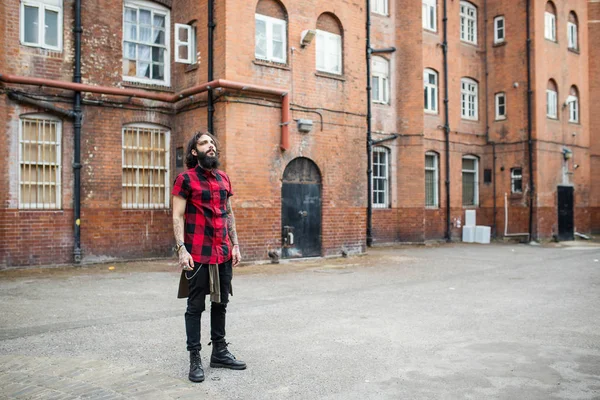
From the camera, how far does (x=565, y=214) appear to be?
23.6 meters

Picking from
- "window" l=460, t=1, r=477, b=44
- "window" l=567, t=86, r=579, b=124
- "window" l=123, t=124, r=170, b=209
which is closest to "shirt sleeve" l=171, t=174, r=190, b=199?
"window" l=123, t=124, r=170, b=209

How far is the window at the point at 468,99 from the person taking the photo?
76.2ft

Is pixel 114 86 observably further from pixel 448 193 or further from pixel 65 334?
pixel 448 193

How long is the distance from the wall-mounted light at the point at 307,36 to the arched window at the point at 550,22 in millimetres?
13476

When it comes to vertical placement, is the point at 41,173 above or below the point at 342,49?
below

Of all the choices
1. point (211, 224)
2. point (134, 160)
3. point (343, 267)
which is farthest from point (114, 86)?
point (211, 224)

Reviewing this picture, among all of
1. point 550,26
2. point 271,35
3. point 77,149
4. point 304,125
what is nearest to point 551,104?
point 550,26

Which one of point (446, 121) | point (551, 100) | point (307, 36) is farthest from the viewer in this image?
point (551, 100)

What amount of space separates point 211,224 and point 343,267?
27.8 ft

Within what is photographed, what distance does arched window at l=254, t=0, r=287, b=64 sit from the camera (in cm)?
1380

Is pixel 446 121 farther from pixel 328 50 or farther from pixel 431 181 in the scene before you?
pixel 328 50

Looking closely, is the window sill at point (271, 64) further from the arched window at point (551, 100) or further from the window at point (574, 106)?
the window at point (574, 106)

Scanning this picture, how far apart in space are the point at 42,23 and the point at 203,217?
10.6 metres

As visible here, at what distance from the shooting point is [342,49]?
607 inches
